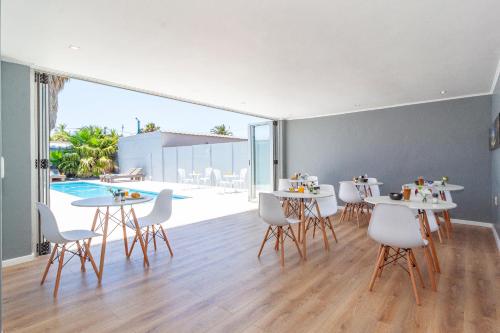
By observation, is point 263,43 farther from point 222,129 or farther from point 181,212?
point 222,129

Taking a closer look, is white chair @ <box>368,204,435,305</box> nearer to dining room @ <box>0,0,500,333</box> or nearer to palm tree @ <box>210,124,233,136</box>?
dining room @ <box>0,0,500,333</box>

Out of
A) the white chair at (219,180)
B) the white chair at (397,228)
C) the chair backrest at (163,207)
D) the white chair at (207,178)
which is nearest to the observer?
the white chair at (397,228)

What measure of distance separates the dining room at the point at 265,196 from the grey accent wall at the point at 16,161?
0.5 inches

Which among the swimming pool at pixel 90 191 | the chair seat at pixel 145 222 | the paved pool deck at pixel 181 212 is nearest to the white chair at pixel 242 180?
the paved pool deck at pixel 181 212

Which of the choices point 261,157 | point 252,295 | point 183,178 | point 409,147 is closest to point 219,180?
point 183,178

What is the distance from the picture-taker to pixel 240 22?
2.40 metres

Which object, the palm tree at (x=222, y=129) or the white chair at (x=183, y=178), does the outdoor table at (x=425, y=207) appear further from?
the palm tree at (x=222, y=129)

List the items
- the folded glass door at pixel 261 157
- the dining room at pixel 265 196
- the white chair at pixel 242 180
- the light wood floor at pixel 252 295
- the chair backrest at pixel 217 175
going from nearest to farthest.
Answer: the light wood floor at pixel 252 295, the dining room at pixel 265 196, the folded glass door at pixel 261 157, the white chair at pixel 242 180, the chair backrest at pixel 217 175

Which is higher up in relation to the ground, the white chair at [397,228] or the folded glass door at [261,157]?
the folded glass door at [261,157]

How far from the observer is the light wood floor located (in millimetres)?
2016

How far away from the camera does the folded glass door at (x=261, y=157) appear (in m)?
7.64

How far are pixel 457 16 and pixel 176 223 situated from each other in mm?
4932

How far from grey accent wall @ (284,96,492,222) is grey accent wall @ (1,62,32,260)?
19.2 feet

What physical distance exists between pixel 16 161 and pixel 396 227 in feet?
13.8
